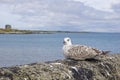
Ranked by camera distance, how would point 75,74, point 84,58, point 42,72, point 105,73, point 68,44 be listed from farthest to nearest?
point 68,44
point 84,58
point 105,73
point 75,74
point 42,72

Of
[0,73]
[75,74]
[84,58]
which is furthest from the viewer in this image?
[84,58]

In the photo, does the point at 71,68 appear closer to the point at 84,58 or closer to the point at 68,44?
the point at 84,58

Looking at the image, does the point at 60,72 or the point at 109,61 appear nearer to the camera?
the point at 60,72

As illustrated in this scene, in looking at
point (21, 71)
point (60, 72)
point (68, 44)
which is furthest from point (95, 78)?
point (68, 44)

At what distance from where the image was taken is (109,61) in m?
7.99

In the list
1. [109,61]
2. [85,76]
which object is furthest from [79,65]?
[109,61]

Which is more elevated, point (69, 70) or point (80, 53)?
point (80, 53)

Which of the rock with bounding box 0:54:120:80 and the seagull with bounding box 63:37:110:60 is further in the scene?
the seagull with bounding box 63:37:110:60

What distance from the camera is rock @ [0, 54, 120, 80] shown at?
629 cm

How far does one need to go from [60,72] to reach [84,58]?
4.74ft

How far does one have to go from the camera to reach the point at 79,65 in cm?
739

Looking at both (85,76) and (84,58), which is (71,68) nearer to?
→ (85,76)

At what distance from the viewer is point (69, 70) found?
276 inches

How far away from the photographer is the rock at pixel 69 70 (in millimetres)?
6289
